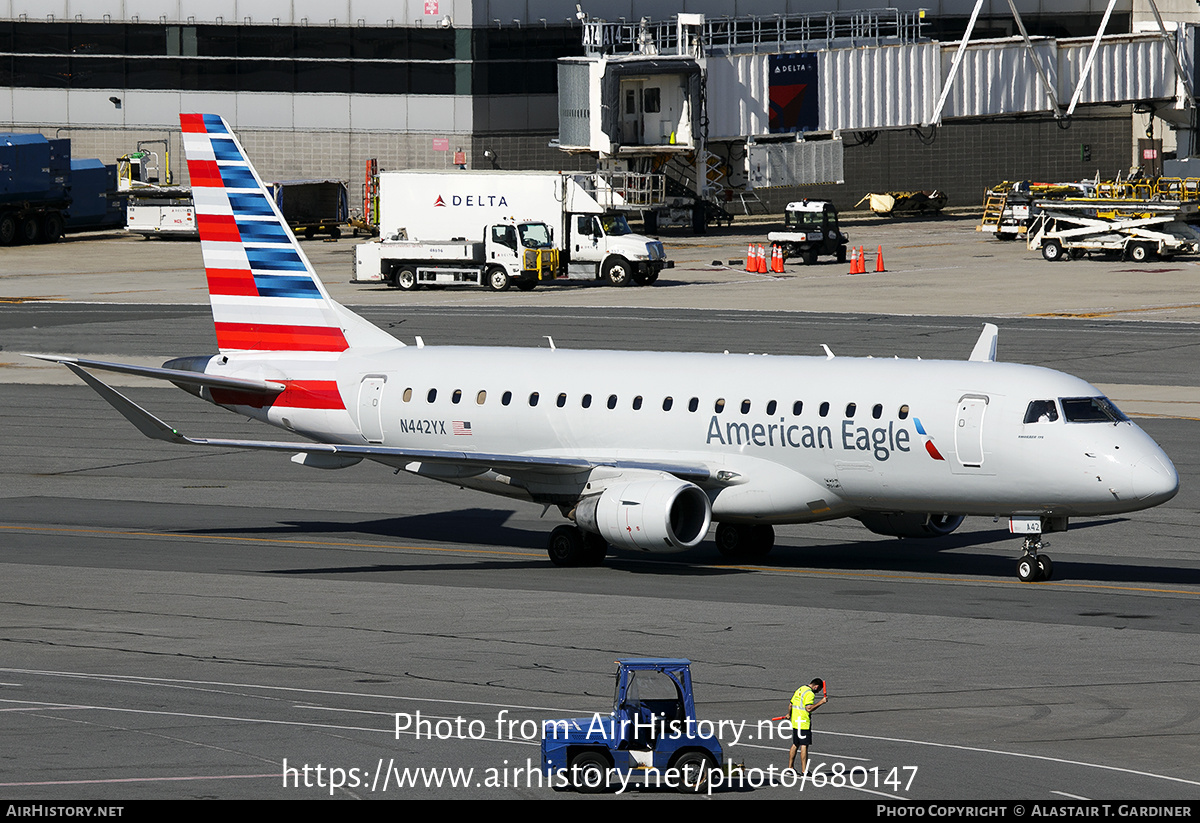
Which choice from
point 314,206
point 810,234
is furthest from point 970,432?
point 314,206

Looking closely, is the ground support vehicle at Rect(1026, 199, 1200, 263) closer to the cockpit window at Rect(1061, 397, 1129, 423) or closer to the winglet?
the winglet

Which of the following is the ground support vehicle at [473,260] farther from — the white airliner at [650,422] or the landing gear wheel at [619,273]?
the white airliner at [650,422]

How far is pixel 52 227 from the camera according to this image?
117 m

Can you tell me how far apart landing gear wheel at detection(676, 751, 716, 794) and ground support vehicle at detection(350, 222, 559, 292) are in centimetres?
7039

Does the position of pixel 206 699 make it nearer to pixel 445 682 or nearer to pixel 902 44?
pixel 445 682

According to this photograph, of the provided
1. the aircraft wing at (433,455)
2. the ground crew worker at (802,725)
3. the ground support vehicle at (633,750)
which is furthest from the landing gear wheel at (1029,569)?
the ground support vehicle at (633,750)

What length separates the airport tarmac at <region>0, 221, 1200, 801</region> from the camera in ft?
65.5

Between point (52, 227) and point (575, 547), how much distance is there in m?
90.8

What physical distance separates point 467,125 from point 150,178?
24.2 metres

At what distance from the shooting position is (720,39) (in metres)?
125

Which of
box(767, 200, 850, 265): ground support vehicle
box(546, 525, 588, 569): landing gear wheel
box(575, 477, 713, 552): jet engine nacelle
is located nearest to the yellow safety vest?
box(575, 477, 713, 552): jet engine nacelle

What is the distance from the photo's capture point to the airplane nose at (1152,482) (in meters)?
30.3

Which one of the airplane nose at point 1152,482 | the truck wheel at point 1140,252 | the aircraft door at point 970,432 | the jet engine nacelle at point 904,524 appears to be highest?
the truck wheel at point 1140,252

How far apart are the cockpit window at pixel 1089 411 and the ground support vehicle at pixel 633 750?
14511 millimetres
